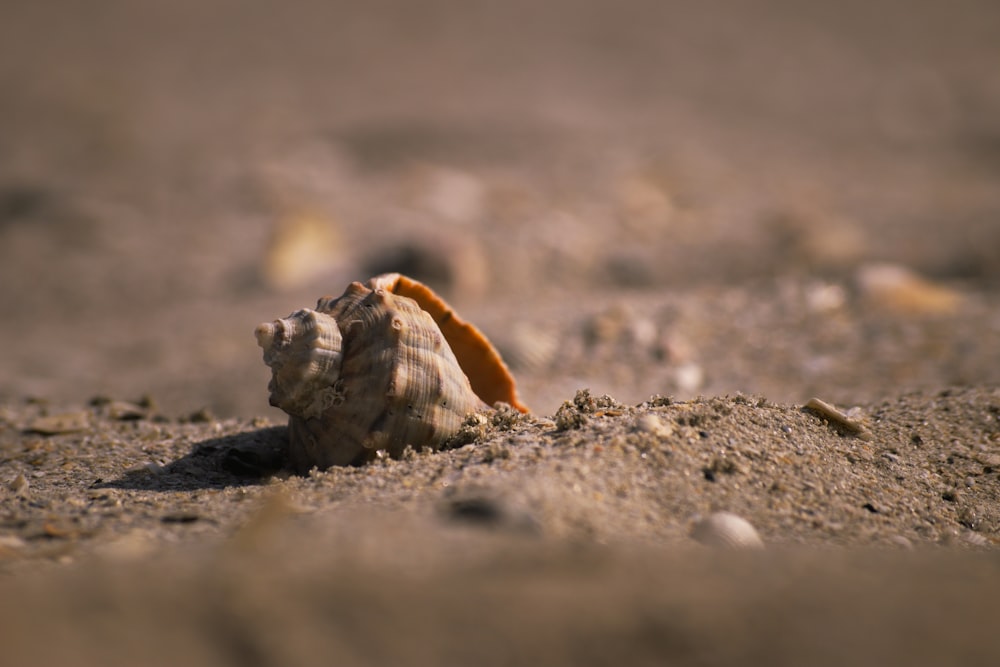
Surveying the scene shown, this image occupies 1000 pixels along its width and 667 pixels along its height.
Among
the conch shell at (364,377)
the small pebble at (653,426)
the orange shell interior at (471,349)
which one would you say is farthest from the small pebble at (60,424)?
the small pebble at (653,426)

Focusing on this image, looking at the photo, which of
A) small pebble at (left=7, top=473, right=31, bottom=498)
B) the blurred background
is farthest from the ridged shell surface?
the blurred background

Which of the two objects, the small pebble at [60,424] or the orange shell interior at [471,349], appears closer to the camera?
the orange shell interior at [471,349]

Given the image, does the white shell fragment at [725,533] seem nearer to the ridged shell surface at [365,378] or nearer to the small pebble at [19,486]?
the ridged shell surface at [365,378]

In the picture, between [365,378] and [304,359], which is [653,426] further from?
[304,359]

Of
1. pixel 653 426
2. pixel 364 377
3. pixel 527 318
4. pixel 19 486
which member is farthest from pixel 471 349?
pixel 527 318

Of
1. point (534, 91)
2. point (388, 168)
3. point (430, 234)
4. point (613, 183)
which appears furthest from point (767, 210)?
point (534, 91)

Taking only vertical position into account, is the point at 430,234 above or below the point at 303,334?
above

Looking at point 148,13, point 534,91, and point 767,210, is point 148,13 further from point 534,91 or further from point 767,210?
point 767,210
